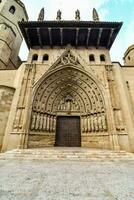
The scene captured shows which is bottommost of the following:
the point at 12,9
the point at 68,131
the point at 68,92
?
the point at 68,131

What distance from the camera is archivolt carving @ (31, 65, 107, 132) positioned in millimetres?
7676

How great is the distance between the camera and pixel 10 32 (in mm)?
12430

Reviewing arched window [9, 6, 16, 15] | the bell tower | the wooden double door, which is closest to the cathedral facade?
the wooden double door

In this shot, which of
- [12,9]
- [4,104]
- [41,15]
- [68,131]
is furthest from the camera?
[12,9]

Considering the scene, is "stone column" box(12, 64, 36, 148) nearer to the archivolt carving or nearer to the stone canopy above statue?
the archivolt carving

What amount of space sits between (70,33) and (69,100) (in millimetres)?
5575

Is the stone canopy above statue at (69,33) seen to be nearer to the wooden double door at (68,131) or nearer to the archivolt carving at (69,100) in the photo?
the archivolt carving at (69,100)

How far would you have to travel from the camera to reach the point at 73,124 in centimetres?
859

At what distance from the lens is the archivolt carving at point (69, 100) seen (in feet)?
25.2

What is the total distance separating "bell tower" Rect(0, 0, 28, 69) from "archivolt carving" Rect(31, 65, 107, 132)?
5848 mm

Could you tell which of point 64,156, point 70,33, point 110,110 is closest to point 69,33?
point 70,33

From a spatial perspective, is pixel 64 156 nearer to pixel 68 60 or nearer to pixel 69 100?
pixel 69 100

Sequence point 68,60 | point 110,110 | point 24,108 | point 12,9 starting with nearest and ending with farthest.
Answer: point 110,110
point 24,108
point 68,60
point 12,9

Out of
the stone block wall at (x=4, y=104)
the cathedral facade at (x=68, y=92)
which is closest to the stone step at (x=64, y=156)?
the cathedral facade at (x=68, y=92)
